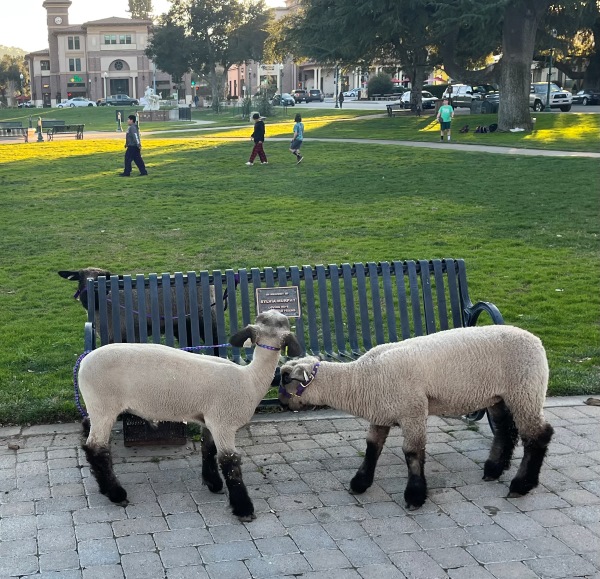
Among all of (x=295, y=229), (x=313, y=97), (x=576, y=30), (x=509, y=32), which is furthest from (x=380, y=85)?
(x=295, y=229)

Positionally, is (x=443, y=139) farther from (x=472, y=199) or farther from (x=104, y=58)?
(x=104, y=58)

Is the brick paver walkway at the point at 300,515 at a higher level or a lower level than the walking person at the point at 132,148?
lower

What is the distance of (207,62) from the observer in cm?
7975

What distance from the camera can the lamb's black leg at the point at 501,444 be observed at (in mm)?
5766

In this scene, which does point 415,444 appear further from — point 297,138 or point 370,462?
point 297,138

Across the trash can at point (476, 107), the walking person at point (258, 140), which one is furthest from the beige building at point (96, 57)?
the walking person at point (258, 140)

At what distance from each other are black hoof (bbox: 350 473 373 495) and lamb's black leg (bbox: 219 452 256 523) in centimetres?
76

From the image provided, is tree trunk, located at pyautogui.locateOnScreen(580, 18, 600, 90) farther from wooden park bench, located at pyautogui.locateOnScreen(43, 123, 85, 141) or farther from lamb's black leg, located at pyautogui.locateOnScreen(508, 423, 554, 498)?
lamb's black leg, located at pyautogui.locateOnScreen(508, 423, 554, 498)

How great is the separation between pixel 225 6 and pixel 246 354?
75887 millimetres

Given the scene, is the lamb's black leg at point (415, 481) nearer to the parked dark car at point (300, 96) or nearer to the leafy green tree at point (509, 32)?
the leafy green tree at point (509, 32)

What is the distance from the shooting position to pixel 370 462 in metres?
5.57

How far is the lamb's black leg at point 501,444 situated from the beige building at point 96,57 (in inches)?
Result: 4206

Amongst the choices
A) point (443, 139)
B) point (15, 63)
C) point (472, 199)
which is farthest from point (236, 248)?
point (15, 63)

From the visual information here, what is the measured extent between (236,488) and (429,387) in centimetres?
144
